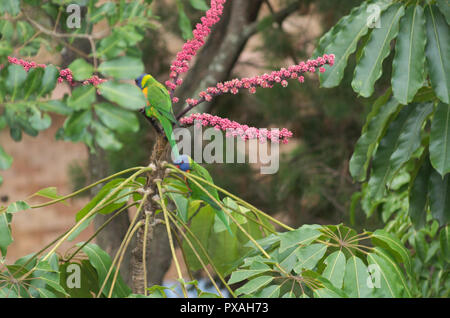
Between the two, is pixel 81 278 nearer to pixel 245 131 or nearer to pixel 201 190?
pixel 201 190

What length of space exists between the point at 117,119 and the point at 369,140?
601 mm

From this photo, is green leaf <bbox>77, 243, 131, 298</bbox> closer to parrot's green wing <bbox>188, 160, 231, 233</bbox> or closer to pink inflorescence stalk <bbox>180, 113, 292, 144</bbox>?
parrot's green wing <bbox>188, 160, 231, 233</bbox>

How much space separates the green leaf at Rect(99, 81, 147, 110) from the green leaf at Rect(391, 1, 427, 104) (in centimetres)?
42

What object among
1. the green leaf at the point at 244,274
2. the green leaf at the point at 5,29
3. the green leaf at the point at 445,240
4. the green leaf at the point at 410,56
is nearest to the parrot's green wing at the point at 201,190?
the green leaf at the point at 244,274

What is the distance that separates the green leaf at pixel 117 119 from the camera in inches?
20.9

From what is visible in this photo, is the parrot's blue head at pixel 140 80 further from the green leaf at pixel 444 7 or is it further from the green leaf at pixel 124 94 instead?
the green leaf at pixel 444 7

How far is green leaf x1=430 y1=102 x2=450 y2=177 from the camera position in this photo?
2.80 ft

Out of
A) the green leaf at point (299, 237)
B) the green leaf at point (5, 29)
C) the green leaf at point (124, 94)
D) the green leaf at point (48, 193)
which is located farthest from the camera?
the green leaf at point (5, 29)

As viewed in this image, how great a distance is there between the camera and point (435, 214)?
3.13 feet

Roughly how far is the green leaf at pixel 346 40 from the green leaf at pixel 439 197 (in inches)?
10.9

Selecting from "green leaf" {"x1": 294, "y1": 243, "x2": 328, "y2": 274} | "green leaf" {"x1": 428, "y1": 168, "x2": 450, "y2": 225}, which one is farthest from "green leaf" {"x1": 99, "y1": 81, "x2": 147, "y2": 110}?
"green leaf" {"x1": 428, "y1": 168, "x2": 450, "y2": 225}

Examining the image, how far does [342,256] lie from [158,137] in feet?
0.81
